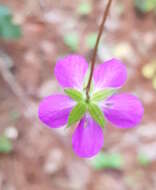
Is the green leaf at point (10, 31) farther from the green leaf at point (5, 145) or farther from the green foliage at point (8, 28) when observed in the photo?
the green leaf at point (5, 145)

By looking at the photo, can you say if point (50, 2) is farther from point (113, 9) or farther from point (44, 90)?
point (44, 90)

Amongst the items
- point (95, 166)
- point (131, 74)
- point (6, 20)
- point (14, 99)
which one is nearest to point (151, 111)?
point (131, 74)

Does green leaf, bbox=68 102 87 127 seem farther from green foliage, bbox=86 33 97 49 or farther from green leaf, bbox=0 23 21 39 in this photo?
green foliage, bbox=86 33 97 49

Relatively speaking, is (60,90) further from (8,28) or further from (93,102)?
(93,102)

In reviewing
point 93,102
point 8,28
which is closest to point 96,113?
point 93,102

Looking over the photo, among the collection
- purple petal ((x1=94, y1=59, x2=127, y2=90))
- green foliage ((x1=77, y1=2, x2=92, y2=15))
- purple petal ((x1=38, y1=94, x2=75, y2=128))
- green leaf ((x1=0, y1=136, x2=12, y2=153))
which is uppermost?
purple petal ((x1=94, y1=59, x2=127, y2=90))

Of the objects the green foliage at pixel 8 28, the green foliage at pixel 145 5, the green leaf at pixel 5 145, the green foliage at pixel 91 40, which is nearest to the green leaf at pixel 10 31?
the green foliage at pixel 8 28

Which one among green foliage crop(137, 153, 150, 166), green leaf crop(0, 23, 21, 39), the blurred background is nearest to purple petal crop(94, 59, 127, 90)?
the blurred background
